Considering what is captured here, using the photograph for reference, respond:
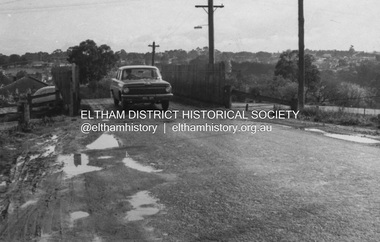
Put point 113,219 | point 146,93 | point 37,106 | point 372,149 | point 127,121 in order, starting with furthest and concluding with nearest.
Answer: point 37,106, point 146,93, point 127,121, point 372,149, point 113,219

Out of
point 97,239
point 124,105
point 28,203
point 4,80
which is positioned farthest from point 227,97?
point 4,80

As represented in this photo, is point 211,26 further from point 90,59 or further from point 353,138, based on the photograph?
point 90,59

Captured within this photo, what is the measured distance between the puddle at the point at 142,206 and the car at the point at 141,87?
12.6 metres

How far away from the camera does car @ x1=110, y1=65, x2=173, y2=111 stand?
62.3 ft

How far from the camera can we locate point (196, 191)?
263 inches

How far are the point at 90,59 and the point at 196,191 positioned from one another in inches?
3101

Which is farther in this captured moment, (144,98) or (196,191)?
(144,98)

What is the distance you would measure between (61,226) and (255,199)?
2.46 m

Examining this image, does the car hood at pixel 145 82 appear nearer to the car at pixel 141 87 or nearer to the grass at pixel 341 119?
the car at pixel 141 87

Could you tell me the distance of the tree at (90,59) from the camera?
269 feet

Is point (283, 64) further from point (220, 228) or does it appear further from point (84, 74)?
point (220, 228)

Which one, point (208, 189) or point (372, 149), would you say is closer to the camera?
point (208, 189)

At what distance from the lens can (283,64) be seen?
3039 inches

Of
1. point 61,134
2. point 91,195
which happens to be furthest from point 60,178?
point 61,134
